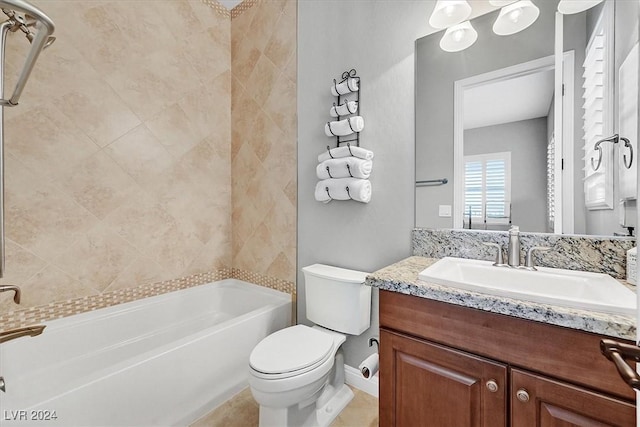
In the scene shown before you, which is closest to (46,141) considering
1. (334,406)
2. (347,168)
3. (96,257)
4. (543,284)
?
(96,257)

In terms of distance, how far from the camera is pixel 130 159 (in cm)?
190

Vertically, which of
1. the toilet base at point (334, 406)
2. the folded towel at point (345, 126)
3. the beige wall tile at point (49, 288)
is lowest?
the toilet base at point (334, 406)

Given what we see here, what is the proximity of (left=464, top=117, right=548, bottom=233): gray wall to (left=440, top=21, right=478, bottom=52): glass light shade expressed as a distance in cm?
45

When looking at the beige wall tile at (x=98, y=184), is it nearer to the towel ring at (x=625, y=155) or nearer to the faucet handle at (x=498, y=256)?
the faucet handle at (x=498, y=256)

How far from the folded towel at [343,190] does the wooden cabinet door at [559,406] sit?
3.40 ft

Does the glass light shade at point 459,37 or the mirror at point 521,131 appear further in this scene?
the glass light shade at point 459,37

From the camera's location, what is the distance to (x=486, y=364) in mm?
848

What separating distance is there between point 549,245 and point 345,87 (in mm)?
1318

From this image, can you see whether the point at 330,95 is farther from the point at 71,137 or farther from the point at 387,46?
the point at 71,137

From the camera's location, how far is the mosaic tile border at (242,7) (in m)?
2.31

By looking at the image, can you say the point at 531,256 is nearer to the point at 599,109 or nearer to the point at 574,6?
the point at 599,109

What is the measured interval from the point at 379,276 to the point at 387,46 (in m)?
1.32

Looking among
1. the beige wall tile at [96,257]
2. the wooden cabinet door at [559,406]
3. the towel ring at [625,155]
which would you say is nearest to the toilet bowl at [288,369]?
the wooden cabinet door at [559,406]

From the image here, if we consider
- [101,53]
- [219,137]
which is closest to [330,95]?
[219,137]
